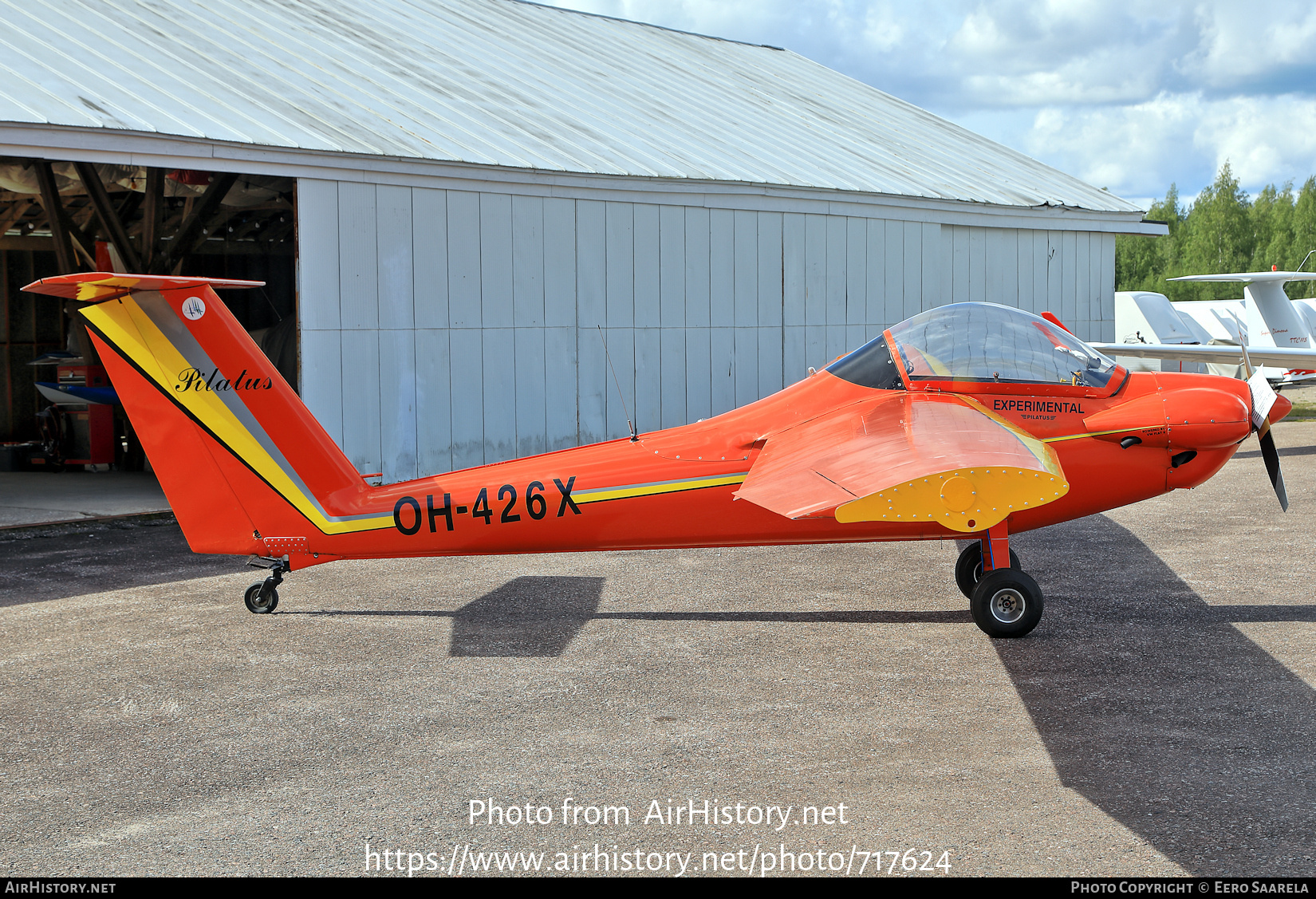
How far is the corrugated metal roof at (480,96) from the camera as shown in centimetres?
A: 1225

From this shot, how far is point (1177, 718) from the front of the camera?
582 centimetres

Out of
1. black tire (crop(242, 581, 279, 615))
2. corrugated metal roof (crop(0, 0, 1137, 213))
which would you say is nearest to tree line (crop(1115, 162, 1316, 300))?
corrugated metal roof (crop(0, 0, 1137, 213))

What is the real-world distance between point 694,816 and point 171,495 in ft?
14.9

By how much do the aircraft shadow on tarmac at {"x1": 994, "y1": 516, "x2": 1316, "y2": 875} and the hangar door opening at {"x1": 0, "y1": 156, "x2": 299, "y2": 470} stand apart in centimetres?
936

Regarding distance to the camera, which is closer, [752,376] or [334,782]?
[334,782]

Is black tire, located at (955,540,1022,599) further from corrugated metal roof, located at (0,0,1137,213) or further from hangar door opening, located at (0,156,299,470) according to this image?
hangar door opening, located at (0,156,299,470)

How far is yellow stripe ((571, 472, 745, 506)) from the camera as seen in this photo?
7.68m

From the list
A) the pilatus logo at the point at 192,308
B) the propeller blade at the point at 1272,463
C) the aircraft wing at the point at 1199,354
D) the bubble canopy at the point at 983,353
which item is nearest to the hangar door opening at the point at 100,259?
the pilatus logo at the point at 192,308

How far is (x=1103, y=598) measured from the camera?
27.9ft

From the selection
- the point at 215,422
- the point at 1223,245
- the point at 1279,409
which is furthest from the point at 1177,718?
the point at 1223,245

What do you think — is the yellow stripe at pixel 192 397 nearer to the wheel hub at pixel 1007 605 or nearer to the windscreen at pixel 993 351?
the windscreen at pixel 993 351

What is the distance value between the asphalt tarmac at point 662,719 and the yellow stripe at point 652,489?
3.12 ft

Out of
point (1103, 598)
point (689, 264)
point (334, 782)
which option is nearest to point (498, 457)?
point (689, 264)
